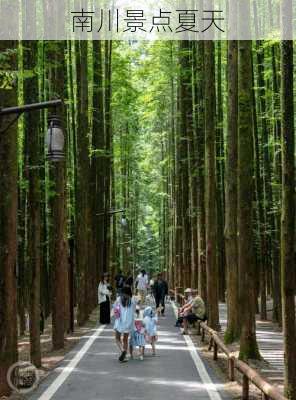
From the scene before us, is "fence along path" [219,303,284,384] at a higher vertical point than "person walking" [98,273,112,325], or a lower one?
lower

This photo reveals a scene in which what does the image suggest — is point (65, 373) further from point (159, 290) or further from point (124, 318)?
point (159, 290)

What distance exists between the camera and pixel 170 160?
46.9 meters

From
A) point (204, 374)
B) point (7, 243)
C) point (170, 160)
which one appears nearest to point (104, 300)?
point (204, 374)

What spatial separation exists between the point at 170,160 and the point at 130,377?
34.4 m

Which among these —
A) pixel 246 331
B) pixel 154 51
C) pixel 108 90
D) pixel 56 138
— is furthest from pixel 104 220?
pixel 56 138

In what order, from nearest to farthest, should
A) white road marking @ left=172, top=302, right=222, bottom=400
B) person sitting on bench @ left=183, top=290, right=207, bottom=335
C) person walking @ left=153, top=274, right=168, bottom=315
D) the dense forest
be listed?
white road marking @ left=172, top=302, right=222, bottom=400 → the dense forest → person sitting on bench @ left=183, top=290, right=207, bottom=335 → person walking @ left=153, top=274, right=168, bottom=315

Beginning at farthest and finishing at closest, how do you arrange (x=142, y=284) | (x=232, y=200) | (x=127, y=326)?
(x=142, y=284) < (x=232, y=200) < (x=127, y=326)

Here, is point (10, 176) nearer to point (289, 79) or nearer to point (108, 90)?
point (289, 79)

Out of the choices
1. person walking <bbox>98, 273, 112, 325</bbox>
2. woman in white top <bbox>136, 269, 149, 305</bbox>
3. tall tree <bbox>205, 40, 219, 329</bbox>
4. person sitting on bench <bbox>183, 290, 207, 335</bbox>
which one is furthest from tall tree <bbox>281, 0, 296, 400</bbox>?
woman in white top <bbox>136, 269, 149, 305</bbox>

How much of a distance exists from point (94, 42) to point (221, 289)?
16.0 meters

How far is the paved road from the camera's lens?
36.9 ft

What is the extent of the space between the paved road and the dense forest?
3.03 feet

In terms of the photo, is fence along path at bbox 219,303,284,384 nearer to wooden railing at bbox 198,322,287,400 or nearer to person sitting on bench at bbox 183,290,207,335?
wooden railing at bbox 198,322,287,400

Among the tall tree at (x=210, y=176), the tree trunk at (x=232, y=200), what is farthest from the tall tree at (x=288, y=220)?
the tall tree at (x=210, y=176)
